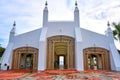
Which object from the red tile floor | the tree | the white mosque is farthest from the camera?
the tree

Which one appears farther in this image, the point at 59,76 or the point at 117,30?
the point at 117,30

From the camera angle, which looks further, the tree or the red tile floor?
the tree

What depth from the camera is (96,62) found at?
19.6 m

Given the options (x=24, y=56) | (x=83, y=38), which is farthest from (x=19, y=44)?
(x=83, y=38)

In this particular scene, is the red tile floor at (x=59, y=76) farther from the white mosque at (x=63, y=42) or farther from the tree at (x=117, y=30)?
the tree at (x=117, y=30)

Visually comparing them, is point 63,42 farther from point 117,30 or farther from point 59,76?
point 117,30

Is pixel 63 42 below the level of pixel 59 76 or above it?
above

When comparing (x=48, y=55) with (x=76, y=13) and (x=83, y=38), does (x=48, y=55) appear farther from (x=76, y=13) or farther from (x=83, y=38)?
(x=76, y=13)

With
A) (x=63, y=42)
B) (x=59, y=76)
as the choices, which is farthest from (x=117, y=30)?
(x=59, y=76)

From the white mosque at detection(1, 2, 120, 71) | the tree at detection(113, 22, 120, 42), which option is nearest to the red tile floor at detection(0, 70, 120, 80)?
the white mosque at detection(1, 2, 120, 71)

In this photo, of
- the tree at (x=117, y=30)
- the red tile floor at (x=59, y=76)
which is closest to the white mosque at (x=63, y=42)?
the tree at (x=117, y=30)

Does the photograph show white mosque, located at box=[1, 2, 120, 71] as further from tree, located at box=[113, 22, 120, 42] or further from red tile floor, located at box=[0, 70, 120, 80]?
red tile floor, located at box=[0, 70, 120, 80]

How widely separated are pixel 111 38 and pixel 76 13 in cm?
538

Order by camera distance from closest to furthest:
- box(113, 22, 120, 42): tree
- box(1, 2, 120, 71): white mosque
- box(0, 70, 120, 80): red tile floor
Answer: box(0, 70, 120, 80): red tile floor → box(1, 2, 120, 71): white mosque → box(113, 22, 120, 42): tree
